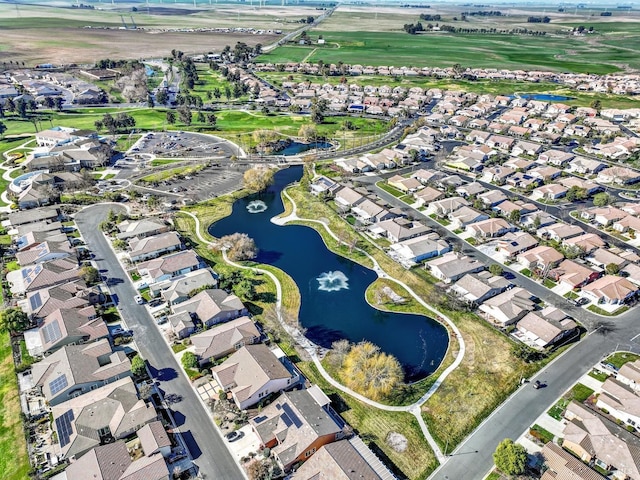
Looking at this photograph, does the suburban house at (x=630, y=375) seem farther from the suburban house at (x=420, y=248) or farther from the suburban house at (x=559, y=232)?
the suburban house at (x=559, y=232)

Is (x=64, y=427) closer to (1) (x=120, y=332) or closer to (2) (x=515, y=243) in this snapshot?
(1) (x=120, y=332)

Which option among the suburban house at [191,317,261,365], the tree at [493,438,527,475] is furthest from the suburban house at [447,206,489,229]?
the tree at [493,438,527,475]

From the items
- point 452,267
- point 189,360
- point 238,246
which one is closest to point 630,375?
point 452,267

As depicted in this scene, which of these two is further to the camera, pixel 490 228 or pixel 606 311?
pixel 490 228

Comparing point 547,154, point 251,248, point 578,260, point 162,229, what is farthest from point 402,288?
point 547,154

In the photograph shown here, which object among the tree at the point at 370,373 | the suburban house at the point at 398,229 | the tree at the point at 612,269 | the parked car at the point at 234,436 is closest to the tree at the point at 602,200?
the tree at the point at 612,269
